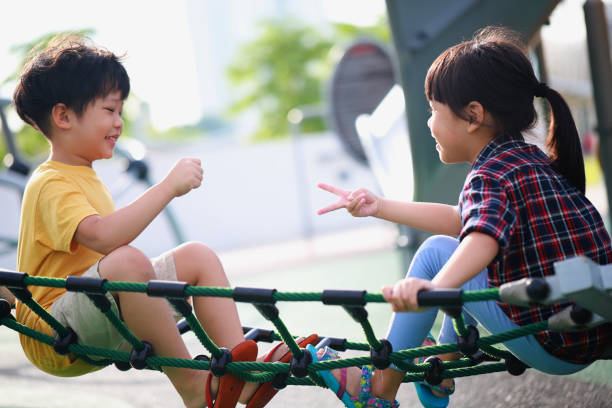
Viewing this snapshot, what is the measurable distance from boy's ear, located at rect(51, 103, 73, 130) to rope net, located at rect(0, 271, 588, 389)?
17.3 inches

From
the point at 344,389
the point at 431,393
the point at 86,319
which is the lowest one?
the point at 431,393

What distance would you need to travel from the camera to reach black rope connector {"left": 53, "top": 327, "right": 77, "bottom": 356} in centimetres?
154

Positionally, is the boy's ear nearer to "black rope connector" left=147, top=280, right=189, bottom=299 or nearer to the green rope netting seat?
the green rope netting seat

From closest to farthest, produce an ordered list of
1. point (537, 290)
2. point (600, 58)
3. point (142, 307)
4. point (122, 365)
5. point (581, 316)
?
point (537, 290), point (581, 316), point (142, 307), point (122, 365), point (600, 58)

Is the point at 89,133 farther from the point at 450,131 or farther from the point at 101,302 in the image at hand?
the point at 450,131

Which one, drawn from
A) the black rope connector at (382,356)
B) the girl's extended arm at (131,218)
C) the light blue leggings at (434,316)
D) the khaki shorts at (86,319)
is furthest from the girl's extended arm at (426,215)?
the khaki shorts at (86,319)

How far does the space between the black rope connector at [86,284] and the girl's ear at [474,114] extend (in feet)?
2.79

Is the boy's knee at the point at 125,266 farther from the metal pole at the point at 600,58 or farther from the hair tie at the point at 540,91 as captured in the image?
the metal pole at the point at 600,58

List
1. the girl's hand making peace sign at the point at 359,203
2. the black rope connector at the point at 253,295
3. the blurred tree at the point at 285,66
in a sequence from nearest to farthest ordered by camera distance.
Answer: the black rope connector at the point at 253,295, the girl's hand making peace sign at the point at 359,203, the blurred tree at the point at 285,66

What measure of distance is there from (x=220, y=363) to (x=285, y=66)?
25889mm

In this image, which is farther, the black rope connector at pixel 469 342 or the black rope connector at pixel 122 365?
the black rope connector at pixel 122 365

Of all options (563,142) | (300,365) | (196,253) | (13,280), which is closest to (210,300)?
(196,253)

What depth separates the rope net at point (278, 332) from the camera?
128cm

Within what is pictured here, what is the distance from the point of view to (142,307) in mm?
1532
